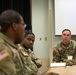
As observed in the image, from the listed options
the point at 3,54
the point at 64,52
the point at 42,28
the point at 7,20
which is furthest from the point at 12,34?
the point at 42,28

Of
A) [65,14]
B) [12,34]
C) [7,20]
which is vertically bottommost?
[12,34]

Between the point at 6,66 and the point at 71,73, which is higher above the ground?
the point at 6,66

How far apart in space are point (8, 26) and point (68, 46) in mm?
2789

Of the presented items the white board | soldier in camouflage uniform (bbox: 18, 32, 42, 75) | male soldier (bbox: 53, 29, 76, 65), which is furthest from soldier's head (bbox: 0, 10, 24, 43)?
the white board

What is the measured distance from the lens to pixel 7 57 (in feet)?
4.27

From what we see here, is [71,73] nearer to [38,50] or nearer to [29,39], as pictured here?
[29,39]

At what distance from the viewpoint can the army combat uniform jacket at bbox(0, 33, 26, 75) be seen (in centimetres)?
129

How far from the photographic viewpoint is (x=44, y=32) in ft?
19.1

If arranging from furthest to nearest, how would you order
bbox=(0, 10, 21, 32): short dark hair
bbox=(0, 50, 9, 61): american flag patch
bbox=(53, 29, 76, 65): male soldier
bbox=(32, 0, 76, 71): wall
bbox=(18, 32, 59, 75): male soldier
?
bbox=(32, 0, 76, 71): wall
bbox=(53, 29, 76, 65): male soldier
bbox=(18, 32, 59, 75): male soldier
bbox=(0, 10, 21, 32): short dark hair
bbox=(0, 50, 9, 61): american flag patch

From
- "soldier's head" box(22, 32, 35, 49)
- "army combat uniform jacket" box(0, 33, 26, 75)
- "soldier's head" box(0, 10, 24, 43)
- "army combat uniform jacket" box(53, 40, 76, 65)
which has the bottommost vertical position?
"army combat uniform jacket" box(53, 40, 76, 65)

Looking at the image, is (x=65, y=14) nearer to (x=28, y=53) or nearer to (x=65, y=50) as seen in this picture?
(x=65, y=50)

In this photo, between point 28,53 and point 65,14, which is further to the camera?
point 65,14

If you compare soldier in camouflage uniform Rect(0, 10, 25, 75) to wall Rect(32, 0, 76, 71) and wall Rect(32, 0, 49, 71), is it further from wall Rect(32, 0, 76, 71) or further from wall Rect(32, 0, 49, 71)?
wall Rect(32, 0, 49, 71)

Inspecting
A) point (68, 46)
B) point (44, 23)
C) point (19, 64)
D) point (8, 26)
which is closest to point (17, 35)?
point (8, 26)
